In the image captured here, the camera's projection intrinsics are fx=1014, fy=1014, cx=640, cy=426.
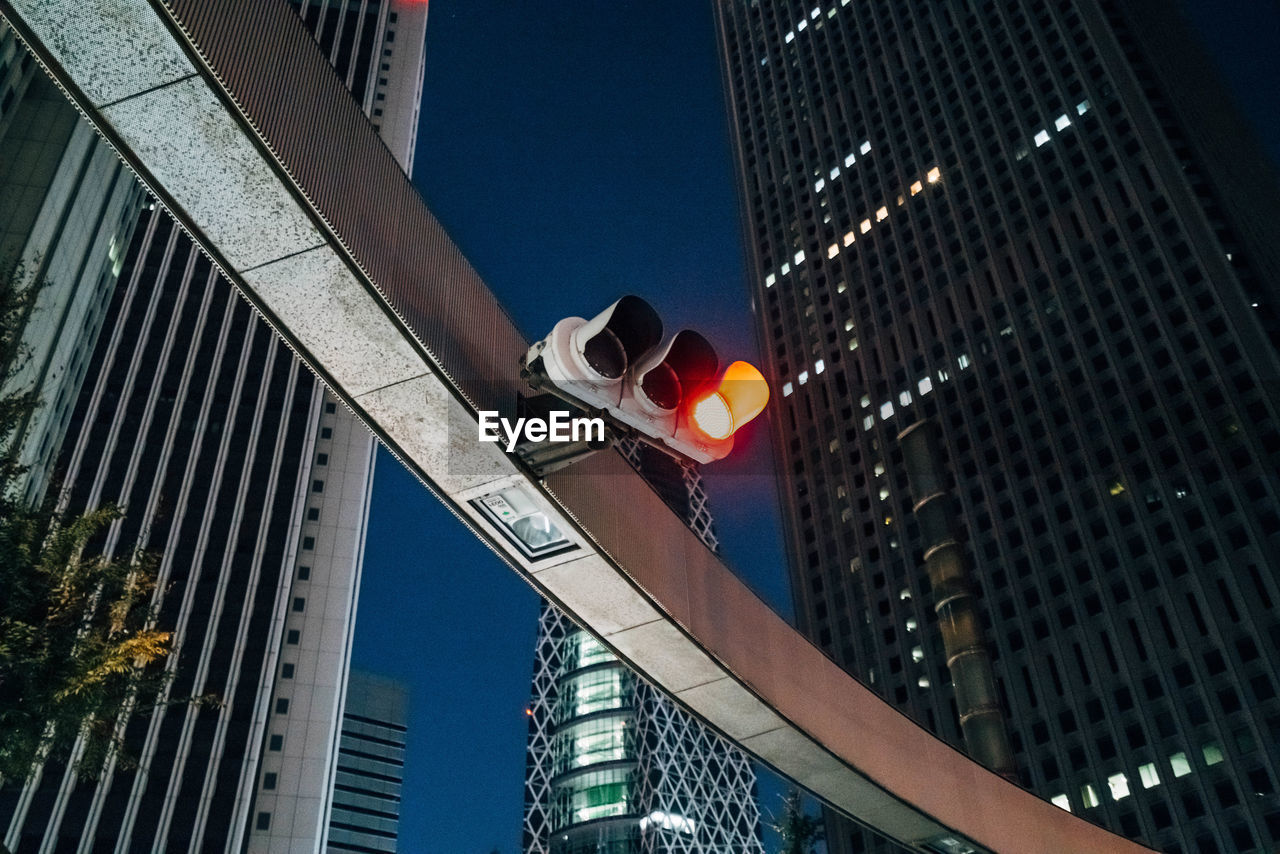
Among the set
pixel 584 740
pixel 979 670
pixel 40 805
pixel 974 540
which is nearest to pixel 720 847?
pixel 584 740

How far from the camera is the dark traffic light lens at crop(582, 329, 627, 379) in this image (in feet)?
13.8

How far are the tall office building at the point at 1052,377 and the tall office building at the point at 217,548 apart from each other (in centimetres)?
3894

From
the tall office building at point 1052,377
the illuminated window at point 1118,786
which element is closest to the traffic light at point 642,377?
the tall office building at point 1052,377

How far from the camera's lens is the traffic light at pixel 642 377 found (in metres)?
4.22

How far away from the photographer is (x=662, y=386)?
4305 mm

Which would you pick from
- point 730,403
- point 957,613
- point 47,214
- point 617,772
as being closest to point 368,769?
point 617,772

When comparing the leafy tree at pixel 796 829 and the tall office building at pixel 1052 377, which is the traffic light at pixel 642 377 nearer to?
the leafy tree at pixel 796 829

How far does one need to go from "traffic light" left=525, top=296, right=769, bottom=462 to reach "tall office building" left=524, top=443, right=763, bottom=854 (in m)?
117

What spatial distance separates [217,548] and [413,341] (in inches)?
2992

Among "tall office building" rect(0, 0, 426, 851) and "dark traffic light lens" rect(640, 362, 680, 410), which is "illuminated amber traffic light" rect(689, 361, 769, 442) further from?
"tall office building" rect(0, 0, 426, 851)

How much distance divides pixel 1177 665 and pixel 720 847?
72.1 m

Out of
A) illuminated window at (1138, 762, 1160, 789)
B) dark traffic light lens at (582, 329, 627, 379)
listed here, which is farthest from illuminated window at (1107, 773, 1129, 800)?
dark traffic light lens at (582, 329, 627, 379)

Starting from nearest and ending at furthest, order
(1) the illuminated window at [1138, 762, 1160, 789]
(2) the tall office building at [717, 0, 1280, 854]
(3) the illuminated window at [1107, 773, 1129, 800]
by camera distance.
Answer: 1. (1) the illuminated window at [1138, 762, 1160, 789]
2. (3) the illuminated window at [1107, 773, 1129, 800]
3. (2) the tall office building at [717, 0, 1280, 854]

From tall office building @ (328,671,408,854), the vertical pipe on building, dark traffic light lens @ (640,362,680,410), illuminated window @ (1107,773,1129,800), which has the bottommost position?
dark traffic light lens @ (640,362,680,410)
